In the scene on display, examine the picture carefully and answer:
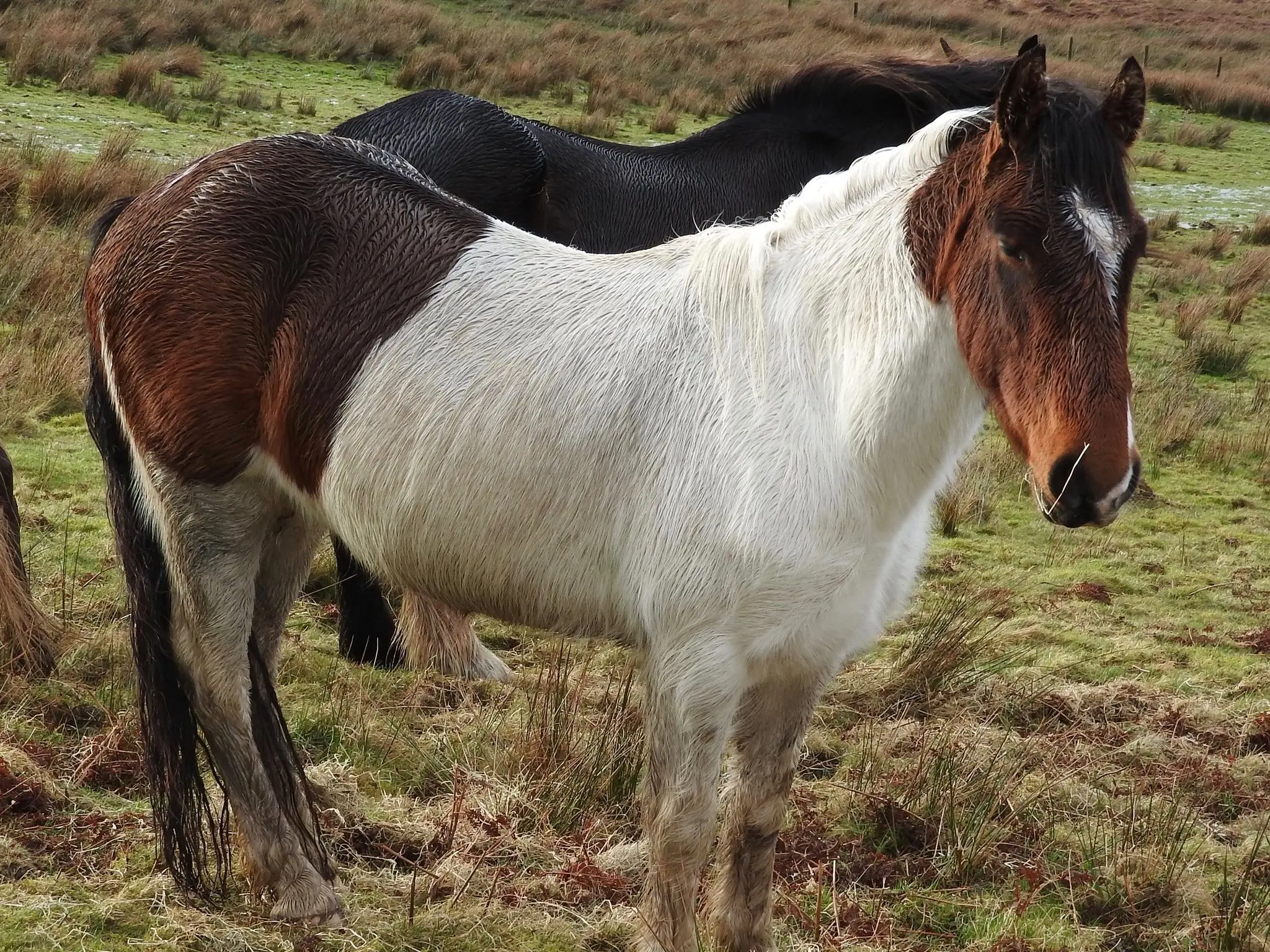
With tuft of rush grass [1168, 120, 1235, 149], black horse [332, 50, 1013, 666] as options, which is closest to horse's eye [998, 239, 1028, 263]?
black horse [332, 50, 1013, 666]

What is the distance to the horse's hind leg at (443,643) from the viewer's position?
4.28 meters

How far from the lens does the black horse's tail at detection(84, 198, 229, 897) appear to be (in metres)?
2.91

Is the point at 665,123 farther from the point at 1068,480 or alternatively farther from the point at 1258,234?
the point at 1068,480

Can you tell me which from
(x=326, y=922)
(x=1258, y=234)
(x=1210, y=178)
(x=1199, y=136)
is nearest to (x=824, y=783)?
(x=326, y=922)

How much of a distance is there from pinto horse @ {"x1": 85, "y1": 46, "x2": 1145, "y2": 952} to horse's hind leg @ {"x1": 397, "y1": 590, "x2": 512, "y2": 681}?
1.20 meters

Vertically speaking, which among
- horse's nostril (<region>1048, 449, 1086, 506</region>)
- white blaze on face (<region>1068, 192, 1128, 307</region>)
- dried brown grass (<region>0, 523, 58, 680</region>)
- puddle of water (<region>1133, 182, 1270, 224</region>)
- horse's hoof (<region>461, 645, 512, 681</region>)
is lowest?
horse's hoof (<region>461, 645, 512, 681</region>)

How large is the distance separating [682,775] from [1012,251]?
1274 mm

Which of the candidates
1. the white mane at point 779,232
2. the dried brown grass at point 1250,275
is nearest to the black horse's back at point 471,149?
the white mane at point 779,232

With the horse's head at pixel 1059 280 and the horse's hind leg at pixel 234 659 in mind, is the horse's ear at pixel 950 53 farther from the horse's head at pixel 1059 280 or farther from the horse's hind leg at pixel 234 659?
the horse's hind leg at pixel 234 659

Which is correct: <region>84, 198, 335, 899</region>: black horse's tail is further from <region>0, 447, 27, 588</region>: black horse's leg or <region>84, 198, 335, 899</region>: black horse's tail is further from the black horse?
the black horse

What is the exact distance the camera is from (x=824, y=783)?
371 cm

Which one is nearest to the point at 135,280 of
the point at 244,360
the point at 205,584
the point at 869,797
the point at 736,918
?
the point at 244,360

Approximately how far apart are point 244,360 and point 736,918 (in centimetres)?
177

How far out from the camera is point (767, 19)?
26.0 meters
